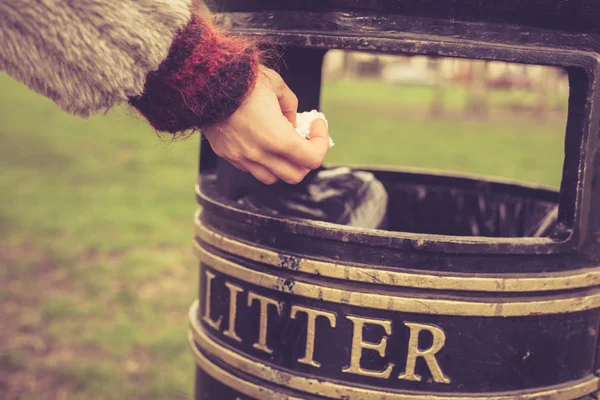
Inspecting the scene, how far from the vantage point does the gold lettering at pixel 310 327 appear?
4.26 ft

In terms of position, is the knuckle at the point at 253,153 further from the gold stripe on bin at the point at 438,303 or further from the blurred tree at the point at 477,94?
the blurred tree at the point at 477,94

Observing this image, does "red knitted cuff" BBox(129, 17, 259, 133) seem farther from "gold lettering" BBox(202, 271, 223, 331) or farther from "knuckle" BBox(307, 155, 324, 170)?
"gold lettering" BBox(202, 271, 223, 331)

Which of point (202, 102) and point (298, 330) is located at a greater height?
point (202, 102)

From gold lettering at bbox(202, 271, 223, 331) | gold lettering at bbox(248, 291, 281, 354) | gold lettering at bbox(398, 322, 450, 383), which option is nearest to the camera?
gold lettering at bbox(398, 322, 450, 383)

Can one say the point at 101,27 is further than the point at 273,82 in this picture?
No

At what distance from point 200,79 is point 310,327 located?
0.52 m

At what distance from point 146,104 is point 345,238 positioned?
1.41ft

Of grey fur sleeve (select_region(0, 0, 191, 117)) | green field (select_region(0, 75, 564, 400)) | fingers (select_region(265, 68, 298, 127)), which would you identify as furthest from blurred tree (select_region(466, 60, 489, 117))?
grey fur sleeve (select_region(0, 0, 191, 117))

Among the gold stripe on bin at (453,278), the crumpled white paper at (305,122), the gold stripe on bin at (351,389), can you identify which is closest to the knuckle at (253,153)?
the crumpled white paper at (305,122)

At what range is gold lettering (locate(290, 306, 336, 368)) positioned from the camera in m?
1.30

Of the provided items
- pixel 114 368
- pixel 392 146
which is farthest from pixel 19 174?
pixel 392 146

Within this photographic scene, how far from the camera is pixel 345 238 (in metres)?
1.26

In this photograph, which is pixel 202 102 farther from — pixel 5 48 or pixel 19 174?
pixel 19 174

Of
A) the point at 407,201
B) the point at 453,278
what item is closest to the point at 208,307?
the point at 453,278
